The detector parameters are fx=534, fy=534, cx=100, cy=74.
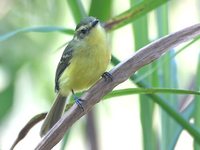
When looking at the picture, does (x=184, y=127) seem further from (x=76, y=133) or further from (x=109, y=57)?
(x=76, y=133)

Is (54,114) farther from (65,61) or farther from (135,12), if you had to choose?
(135,12)

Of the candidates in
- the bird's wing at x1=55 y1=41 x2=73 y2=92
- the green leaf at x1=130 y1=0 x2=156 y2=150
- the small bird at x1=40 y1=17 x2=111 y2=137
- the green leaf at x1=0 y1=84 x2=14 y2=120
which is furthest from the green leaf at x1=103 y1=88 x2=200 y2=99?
the green leaf at x1=0 y1=84 x2=14 y2=120

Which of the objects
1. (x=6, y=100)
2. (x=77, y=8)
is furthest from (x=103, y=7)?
(x=6, y=100)

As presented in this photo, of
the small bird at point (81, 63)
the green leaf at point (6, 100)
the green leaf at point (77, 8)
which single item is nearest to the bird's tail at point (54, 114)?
the small bird at point (81, 63)

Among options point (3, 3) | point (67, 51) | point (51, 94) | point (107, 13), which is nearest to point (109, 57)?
point (107, 13)

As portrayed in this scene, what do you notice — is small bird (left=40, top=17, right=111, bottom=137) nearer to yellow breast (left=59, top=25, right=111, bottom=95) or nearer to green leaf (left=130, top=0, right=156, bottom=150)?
yellow breast (left=59, top=25, right=111, bottom=95)

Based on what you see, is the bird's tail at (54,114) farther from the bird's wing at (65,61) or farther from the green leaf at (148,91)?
the green leaf at (148,91)

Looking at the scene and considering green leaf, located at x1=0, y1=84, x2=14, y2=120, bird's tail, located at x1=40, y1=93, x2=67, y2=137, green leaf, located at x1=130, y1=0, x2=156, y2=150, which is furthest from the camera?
green leaf, located at x1=0, y1=84, x2=14, y2=120
